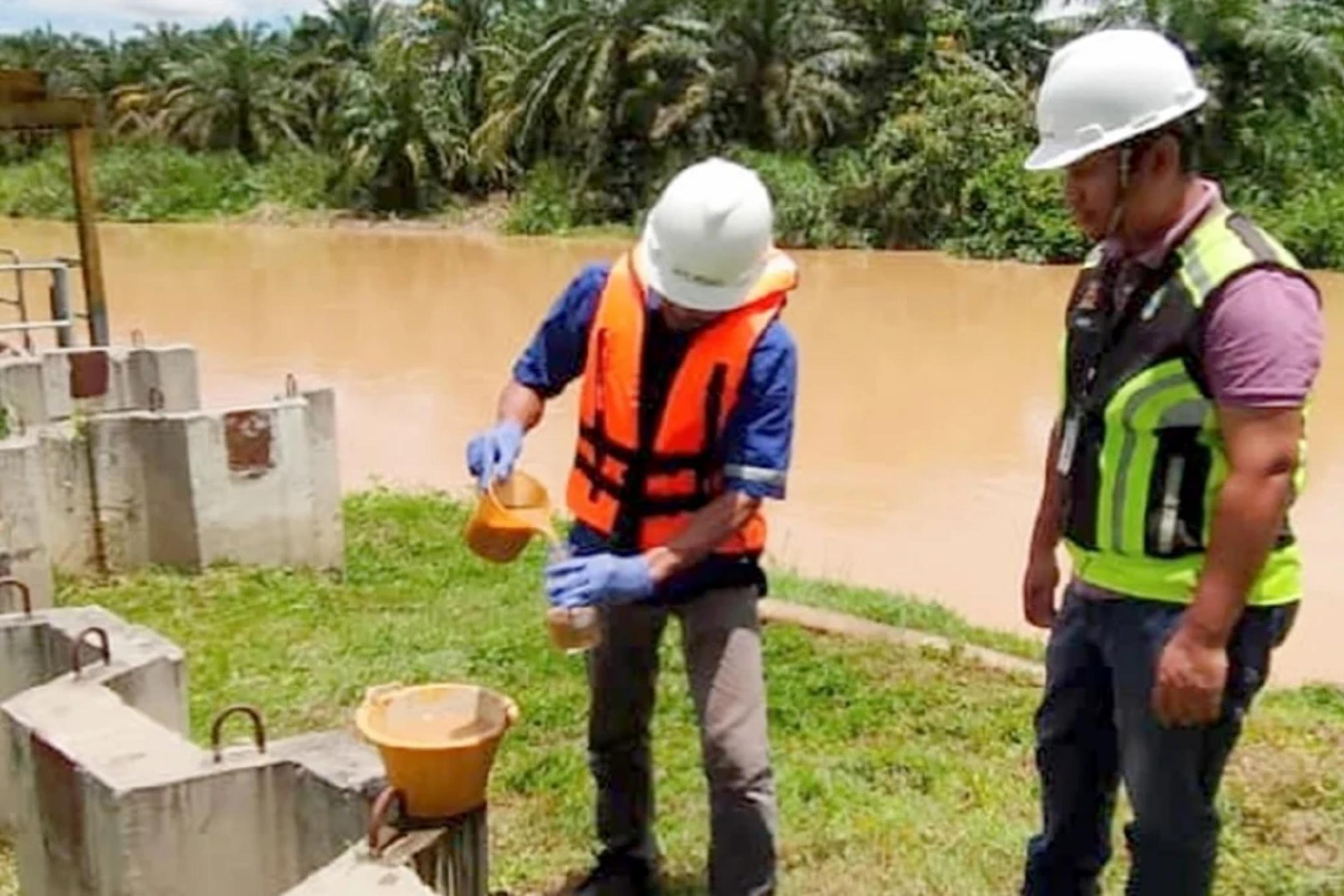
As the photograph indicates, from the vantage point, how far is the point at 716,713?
2682 millimetres

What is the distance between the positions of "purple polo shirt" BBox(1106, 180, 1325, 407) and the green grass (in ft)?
4.52

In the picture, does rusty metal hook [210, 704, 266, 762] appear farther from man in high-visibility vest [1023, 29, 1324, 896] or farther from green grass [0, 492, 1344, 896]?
man in high-visibility vest [1023, 29, 1324, 896]

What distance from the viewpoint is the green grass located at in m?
3.26

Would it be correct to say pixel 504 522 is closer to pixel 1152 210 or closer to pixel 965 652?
pixel 1152 210

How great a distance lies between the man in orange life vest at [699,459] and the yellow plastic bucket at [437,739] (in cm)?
25

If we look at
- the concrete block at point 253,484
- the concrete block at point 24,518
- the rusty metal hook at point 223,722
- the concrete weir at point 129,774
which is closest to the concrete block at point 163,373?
the concrete block at point 253,484

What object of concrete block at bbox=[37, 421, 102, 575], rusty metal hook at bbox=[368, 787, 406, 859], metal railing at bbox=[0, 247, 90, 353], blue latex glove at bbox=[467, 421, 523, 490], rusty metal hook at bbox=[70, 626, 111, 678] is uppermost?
blue latex glove at bbox=[467, 421, 523, 490]

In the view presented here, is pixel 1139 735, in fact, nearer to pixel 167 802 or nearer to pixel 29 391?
pixel 167 802

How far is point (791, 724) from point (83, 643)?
196cm

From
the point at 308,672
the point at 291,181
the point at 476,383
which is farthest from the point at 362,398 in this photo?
the point at 291,181

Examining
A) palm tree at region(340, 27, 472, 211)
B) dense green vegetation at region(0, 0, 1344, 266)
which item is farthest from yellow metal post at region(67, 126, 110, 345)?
palm tree at region(340, 27, 472, 211)

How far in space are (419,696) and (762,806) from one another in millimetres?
595

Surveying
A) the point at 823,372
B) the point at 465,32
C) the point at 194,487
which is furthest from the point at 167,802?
the point at 465,32

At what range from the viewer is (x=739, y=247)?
2.60 metres
